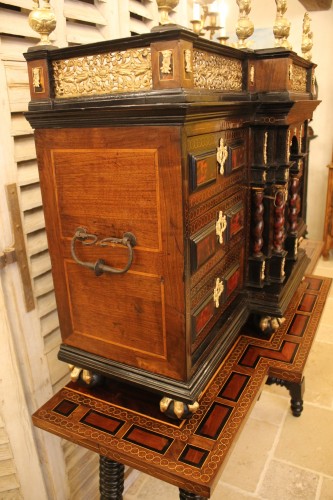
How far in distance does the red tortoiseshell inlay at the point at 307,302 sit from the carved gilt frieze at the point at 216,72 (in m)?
0.98

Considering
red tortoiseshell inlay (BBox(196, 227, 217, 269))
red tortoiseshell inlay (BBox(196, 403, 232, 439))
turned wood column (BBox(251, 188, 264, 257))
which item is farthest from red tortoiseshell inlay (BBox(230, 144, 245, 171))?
red tortoiseshell inlay (BBox(196, 403, 232, 439))

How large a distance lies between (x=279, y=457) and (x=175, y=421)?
1.06m

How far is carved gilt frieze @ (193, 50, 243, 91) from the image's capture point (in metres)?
1.06

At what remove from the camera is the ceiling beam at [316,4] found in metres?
3.72

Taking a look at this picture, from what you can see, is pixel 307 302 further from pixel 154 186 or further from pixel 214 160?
pixel 154 186

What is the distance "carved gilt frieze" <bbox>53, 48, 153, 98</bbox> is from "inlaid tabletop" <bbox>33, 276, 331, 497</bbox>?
0.88 metres

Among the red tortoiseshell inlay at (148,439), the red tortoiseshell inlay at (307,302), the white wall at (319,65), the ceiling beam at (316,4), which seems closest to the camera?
the red tortoiseshell inlay at (148,439)

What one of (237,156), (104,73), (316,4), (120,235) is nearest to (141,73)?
(104,73)

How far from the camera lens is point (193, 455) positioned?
1.12m

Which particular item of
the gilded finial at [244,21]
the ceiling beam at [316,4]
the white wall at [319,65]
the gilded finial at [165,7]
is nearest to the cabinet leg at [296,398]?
the gilded finial at [244,21]

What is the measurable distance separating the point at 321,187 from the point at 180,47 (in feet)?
12.8

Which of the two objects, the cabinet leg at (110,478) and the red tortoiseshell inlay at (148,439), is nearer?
the red tortoiseshell inlay at (148,439)

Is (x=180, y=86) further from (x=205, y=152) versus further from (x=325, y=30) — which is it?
(x=325, y=30)

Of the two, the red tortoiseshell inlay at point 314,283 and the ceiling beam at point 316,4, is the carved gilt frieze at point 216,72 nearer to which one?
the red tortoiseshell inlay at point 314,283
